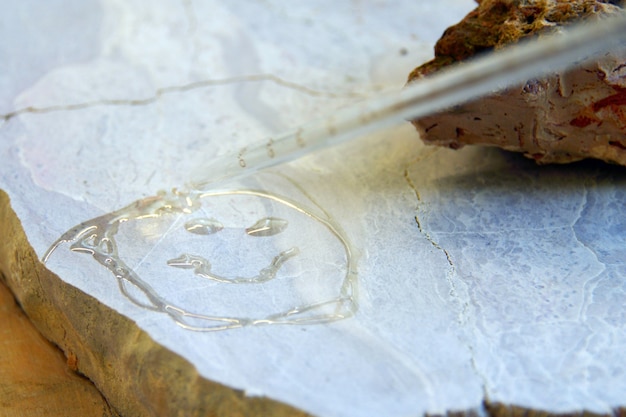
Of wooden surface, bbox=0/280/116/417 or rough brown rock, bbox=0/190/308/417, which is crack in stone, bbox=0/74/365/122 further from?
wooden surface, bbox=0/280/116/417

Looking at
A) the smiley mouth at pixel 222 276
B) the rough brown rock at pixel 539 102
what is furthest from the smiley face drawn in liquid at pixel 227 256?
the rough brown rock at pixel 539 102

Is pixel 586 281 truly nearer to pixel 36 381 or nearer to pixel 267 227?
pixel 267 227

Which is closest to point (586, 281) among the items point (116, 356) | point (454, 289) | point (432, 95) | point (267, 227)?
point (454, 289)

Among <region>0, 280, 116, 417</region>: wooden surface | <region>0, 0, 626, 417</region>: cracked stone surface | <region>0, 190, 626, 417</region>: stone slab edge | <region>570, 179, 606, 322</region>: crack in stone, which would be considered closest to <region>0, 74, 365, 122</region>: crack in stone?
<region>0, 0, 626, 417</region>: cracked stone surface

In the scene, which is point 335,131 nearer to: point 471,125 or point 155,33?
point 471,125

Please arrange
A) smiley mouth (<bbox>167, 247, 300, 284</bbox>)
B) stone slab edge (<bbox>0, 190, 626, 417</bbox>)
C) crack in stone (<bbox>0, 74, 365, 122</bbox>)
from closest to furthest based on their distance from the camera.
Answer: stone slab edge (<bbox>0, 190, 626, 417</bbox>) → smiley mouth (<bbox>167, 247, 300, 284</bbox>) → crack in stone (<bbox>0, 74, 365, 122</bbox>)

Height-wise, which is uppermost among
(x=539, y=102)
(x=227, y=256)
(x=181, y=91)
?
(x=181, y=91)
